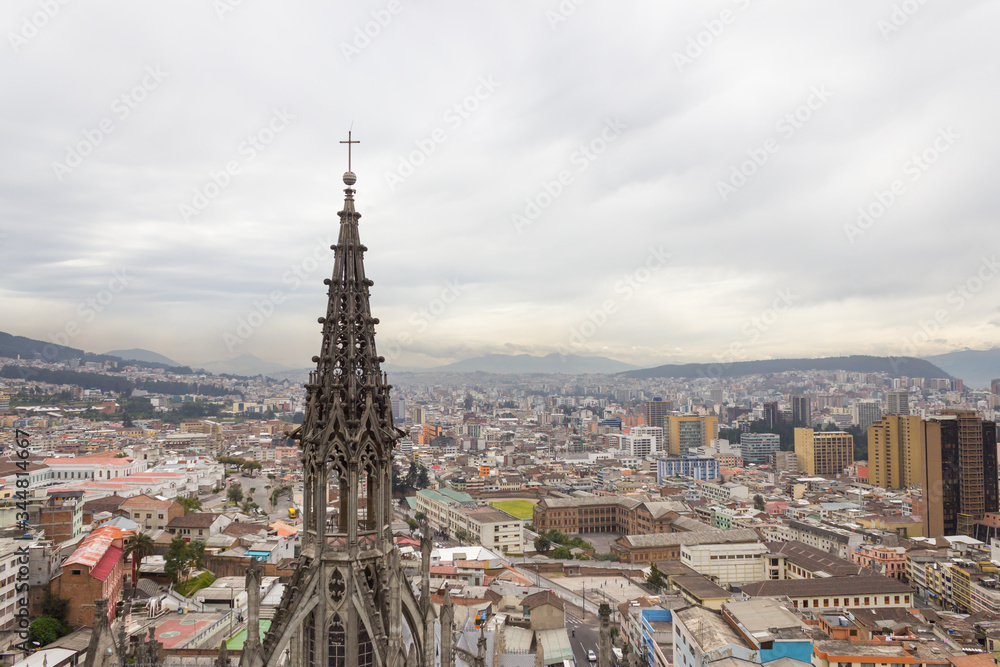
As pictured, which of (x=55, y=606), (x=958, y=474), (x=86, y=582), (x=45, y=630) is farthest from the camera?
(x=958, y=474)

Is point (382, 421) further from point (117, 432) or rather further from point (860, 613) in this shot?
point (117, 432)

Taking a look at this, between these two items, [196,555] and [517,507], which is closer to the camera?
[196,555]

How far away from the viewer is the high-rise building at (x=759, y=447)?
12225cm

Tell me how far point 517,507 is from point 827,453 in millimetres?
53184

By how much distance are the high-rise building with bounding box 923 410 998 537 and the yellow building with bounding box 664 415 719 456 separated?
237ft

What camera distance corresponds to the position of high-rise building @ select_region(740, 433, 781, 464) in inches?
4813

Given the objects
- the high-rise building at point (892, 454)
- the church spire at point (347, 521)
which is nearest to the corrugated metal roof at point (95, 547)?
the church spire at point (347, 521)

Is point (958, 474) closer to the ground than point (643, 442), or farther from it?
farther from it

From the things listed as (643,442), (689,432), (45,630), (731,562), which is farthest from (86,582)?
(689,432)

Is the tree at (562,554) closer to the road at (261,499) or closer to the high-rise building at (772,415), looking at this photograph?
the road at (261,499)

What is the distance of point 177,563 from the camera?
114ft

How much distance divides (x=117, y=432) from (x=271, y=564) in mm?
79699

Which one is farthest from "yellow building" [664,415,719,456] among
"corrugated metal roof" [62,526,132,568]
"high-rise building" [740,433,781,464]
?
"corrugated metal roof" [62,526,132,568]

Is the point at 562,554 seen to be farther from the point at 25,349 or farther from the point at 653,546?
the point at 25,349
